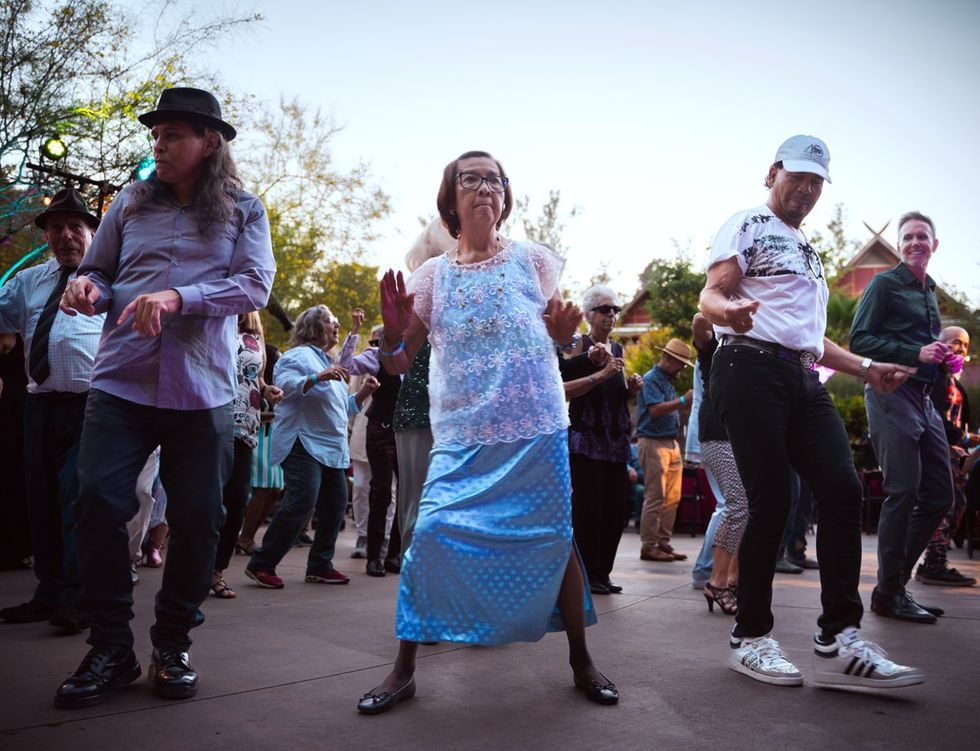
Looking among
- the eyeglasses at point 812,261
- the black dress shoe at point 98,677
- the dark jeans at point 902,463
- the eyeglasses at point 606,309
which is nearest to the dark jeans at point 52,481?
the black dress shoe at point 98,677

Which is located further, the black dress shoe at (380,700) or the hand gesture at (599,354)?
the hand gesture at (599,354)

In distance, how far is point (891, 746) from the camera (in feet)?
8.78

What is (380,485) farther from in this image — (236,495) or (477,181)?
(477,181)

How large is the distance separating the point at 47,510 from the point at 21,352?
8.06 feet

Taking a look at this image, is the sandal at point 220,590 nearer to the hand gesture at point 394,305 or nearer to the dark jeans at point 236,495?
the dark jeans at point 236,495

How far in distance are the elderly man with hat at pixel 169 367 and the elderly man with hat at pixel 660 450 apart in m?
5.86

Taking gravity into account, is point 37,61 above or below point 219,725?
above

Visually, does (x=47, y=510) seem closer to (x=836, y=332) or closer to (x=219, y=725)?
(x=219, y=725)

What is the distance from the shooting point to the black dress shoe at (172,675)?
3119 mm

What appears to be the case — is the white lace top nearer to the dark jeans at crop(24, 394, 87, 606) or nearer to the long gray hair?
the long gray hair

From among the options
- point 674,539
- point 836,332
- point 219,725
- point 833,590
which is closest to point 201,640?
point 219,725

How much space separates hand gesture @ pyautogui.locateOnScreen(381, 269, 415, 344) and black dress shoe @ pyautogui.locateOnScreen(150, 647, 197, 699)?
1.42m

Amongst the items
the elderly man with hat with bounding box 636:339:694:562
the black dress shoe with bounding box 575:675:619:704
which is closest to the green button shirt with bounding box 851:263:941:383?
the black dress shoe with bounding box 575:675:619:704

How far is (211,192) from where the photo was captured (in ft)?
11.5
